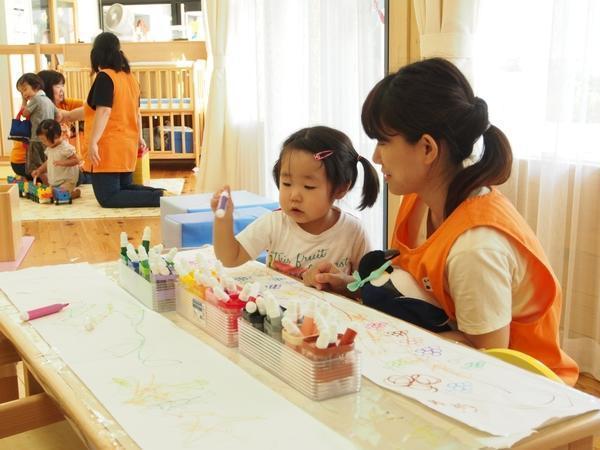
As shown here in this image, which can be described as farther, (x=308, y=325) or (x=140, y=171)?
(x=140, y=171)

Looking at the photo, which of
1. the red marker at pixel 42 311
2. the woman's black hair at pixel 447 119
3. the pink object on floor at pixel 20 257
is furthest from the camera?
the pink object on floor at pixel 20 257

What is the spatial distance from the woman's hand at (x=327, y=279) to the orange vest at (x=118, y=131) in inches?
139

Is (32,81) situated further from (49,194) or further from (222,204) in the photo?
(222,204)

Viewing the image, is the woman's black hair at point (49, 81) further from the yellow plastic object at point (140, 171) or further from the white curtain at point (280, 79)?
the white curtain at point (280, 79)

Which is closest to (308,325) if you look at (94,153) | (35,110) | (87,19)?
(94,153)

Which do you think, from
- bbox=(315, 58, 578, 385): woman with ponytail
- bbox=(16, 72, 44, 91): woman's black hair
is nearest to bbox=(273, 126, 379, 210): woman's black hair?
bbox=(315, 58, 578, 385): woman with ponytail

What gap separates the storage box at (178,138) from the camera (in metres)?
6.22

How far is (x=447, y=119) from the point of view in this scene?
1184 millimetres

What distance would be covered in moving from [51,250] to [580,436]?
125 inches

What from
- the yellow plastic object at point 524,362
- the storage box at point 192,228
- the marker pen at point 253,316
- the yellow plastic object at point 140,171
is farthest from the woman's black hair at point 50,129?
the yellow plastic object at point 524,362

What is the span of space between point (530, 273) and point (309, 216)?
0.56 m

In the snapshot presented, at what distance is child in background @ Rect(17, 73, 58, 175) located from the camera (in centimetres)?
498

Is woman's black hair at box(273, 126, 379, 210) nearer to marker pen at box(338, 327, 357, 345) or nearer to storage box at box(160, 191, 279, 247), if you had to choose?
marker pen at box(338, 327, 357, 345)

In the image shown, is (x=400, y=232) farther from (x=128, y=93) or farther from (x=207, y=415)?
(x=128, y=93)
